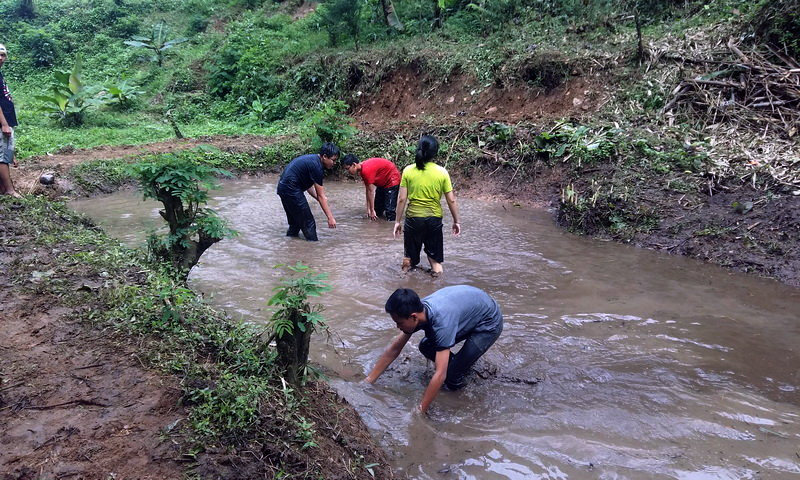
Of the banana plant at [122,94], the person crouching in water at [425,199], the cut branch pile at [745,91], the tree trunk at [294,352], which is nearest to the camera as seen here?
the tree trunk at [294,352]

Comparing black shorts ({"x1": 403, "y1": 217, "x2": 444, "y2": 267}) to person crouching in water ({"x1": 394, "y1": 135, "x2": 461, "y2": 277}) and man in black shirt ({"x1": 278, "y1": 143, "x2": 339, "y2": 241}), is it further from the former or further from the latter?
man in black shirt ({"x1": 278, "y1": 143, "x2": 339, "y2": 241})

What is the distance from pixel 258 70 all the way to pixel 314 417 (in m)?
16.2

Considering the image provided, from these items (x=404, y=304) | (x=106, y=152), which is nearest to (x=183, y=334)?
(x=404, y=304)

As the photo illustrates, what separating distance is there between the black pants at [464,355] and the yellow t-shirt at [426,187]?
2.10m

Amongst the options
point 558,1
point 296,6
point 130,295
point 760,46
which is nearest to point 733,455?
point 130,295

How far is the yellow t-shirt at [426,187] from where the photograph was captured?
598 centimetres

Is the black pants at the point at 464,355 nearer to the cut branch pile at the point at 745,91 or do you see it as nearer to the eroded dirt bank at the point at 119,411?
the eroded dirt bank at the point at 119,411

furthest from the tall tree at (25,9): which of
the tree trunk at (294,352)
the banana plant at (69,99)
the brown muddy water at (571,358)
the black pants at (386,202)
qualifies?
the tree trunk at (294,352)

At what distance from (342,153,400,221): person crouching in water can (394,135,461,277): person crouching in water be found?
217cm

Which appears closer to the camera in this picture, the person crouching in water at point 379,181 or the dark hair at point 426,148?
the dark hair at point 426,148

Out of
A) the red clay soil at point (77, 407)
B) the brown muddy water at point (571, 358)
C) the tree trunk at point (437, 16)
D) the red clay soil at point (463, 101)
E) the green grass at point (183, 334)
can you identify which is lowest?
the brown muddy water at point (571, 358)

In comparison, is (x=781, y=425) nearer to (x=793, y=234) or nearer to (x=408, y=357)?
(x=408, y=357)

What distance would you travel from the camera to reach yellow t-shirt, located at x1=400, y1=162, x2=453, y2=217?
5984 mm

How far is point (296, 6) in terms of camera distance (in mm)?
22938
